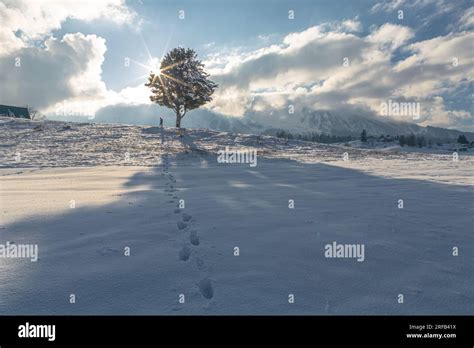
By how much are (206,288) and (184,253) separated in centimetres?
94

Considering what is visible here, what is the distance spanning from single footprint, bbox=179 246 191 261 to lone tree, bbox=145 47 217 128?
35.7 meters

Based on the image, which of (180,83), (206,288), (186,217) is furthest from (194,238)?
(180,83)

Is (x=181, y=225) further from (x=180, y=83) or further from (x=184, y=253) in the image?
(x=180, y=83)

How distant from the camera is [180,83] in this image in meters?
36.8

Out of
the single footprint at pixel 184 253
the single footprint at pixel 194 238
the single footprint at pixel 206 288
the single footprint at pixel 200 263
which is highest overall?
the single footprint at pixel 194 238

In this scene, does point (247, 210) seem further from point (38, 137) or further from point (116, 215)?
point (38, 137)

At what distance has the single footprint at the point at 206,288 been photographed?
304cm

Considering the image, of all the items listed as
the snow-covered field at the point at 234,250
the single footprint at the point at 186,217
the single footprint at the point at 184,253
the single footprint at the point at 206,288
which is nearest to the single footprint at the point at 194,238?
the snow-covered field at the point at 234,250

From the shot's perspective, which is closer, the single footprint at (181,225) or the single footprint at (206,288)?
the single footprint at (206,288)

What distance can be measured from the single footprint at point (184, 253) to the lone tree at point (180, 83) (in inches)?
1406

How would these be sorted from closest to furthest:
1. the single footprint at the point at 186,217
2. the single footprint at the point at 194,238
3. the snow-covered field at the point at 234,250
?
1. the snow-covered field at the point at 234,250
2. the single footprint at the point at 194,238
3. the single footprint at the point at 186,217

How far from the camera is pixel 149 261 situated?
3701 millimetres

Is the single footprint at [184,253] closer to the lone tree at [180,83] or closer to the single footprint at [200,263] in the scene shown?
the single footprint at [200,263]
